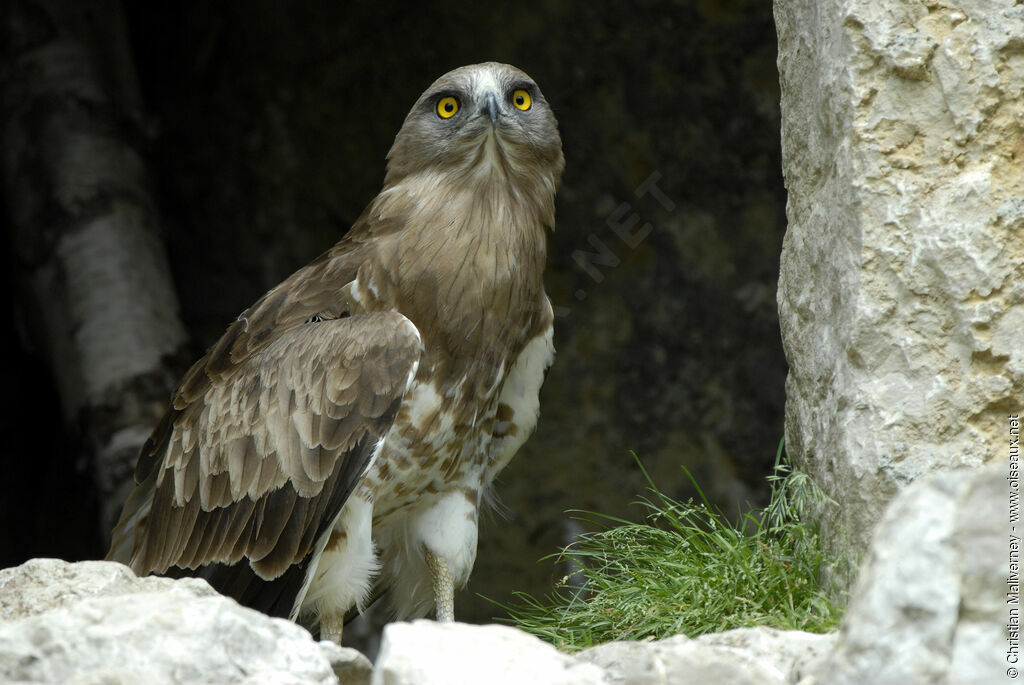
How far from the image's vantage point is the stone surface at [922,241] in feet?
11.2

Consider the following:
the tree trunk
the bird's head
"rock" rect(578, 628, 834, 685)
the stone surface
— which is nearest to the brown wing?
the bird's head

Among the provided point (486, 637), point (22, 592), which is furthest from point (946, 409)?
point (22, 592)

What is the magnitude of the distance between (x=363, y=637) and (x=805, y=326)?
13.9 feet

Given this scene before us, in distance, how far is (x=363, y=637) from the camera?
24.2ft

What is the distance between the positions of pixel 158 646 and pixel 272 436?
5.89 ft

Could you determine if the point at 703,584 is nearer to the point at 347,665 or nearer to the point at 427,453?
the point at 427,453

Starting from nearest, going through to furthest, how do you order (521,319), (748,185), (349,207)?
(521,319) < (748,185) < (349,207)

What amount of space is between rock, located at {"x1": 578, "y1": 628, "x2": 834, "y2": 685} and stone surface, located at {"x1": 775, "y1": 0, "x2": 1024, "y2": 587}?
70cm

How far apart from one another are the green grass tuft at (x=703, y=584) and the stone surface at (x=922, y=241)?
0.18 m

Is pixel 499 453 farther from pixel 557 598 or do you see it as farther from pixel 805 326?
pixel 805 326

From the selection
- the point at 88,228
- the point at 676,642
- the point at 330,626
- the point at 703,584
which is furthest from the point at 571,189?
the point at 676,642

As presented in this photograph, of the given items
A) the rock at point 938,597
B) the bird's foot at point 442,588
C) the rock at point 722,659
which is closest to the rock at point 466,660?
the rock at point 722,659

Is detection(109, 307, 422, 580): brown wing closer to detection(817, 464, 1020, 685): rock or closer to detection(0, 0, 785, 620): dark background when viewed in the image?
detection(817, 464, 1020, 685): rock

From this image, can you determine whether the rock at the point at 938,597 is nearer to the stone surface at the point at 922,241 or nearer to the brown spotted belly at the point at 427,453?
the stone surface at the point at 922,241
